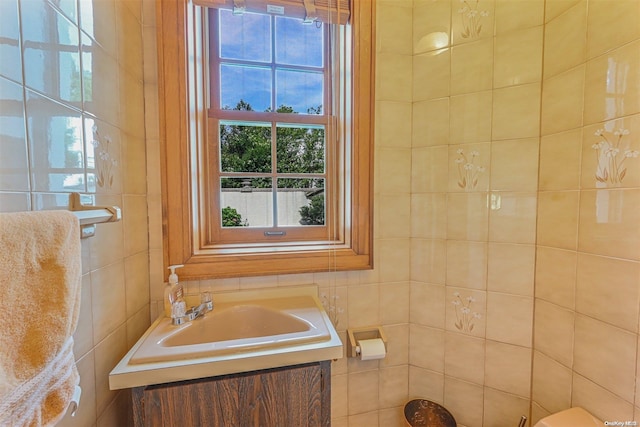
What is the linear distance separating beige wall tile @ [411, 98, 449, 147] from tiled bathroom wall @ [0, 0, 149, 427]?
119cm

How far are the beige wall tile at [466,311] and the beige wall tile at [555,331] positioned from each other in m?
0.20

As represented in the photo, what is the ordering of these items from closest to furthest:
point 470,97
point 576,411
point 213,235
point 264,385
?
point 264,385 → point 576,411 → point 470,97 → point 213,235

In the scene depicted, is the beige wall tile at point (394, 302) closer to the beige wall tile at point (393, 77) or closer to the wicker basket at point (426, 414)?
the wicker basket at point (426, 414)

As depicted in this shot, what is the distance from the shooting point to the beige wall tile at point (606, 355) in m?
0.83

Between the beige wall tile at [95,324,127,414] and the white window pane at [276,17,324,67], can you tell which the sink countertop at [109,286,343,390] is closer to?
the beige wall tile at [95,324,127,414]

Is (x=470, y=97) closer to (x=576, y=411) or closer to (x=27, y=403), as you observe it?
(x=576, y=411)

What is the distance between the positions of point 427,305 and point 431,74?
110cm

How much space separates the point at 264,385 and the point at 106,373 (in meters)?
0.50

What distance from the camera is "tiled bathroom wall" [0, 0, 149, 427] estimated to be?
52cm

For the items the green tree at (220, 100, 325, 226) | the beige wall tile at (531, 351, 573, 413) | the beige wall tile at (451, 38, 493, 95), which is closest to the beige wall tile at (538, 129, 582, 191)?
the beige wall tile at (451, 38, 493, 95)

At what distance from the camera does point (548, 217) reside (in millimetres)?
1046

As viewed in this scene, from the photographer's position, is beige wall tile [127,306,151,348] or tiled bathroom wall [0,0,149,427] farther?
beige wall tile [127,306,151,348]

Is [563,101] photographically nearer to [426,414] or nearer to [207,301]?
[426,414]

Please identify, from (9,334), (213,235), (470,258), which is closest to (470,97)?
(470,258)
